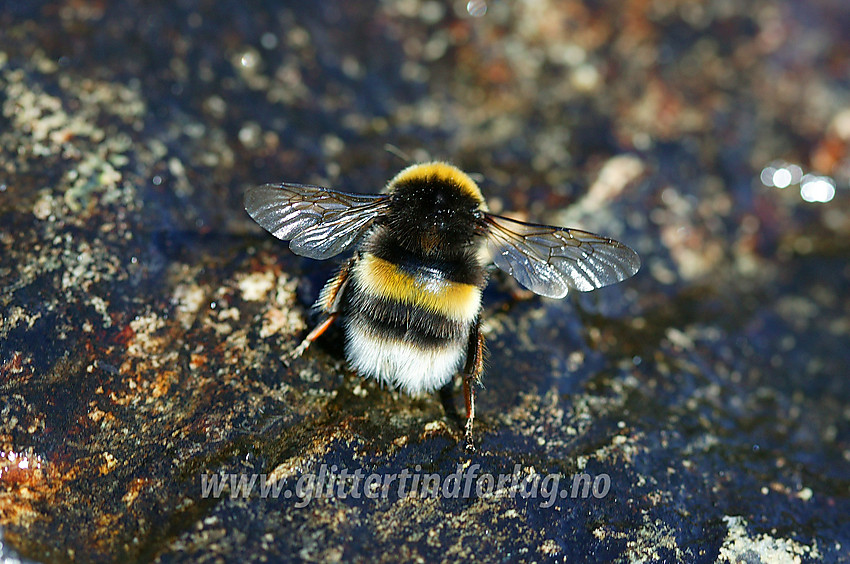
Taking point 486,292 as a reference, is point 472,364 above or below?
below

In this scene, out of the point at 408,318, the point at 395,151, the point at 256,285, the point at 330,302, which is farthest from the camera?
the point at 395,151

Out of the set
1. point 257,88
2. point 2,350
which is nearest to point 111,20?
point 257,88

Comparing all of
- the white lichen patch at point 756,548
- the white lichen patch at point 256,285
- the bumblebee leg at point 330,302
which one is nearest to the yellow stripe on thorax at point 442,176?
the bumblebee leg at point 330,302

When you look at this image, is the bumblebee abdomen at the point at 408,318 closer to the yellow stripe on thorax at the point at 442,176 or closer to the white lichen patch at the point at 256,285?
the yellow stripe on thorax at the point at 442,176

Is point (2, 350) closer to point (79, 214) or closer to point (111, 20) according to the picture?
point (79, 214)

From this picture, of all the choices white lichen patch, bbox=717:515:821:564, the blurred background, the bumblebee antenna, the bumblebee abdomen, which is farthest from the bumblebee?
white lichen patch, bbox=717:515:821:564

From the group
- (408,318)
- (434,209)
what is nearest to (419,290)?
(408,318)

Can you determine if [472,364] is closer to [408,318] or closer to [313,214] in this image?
[408,318]

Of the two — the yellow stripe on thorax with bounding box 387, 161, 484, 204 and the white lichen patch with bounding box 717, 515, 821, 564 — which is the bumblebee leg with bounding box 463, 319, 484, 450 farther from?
the white lichen patch with bounding box 717, 515, 821, 564

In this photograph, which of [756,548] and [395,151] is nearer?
[756,548]
